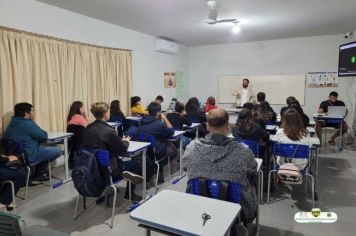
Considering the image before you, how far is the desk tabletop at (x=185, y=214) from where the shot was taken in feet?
4.16

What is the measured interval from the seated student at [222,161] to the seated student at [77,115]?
3.08 metres

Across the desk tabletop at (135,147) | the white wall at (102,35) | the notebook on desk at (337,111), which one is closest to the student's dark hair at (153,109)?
the desk tabletop at (135,147)


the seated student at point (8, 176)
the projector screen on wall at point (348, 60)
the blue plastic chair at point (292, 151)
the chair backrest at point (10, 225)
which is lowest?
the seated student at point (8, 176)

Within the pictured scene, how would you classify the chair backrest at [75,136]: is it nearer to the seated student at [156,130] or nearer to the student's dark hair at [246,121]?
the seated student at [156,130]

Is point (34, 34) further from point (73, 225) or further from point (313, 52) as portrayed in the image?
point (313, 52)

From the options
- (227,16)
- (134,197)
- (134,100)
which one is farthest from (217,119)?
(134,100)

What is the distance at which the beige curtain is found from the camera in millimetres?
3898

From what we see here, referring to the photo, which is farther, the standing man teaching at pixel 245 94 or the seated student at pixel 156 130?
the standing man teaching at pixel 245 94

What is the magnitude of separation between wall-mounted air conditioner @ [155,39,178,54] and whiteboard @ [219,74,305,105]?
1911 mm

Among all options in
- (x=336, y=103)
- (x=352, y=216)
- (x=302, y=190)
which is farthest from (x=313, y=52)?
(x=352, y=216)

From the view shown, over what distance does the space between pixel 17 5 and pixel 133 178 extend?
3.19 meters

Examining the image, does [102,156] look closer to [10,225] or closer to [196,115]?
[10,225]

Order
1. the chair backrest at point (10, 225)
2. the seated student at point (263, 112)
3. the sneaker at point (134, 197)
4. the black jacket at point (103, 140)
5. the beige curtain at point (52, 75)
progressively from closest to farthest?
the chair backrest at point (10, 225) → the black jacket at point (103, 140) → the sneaker at point (134, 197) → the beige curtain at point (52, 75) → the seated student at point (263, 112)

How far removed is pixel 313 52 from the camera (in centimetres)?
773
